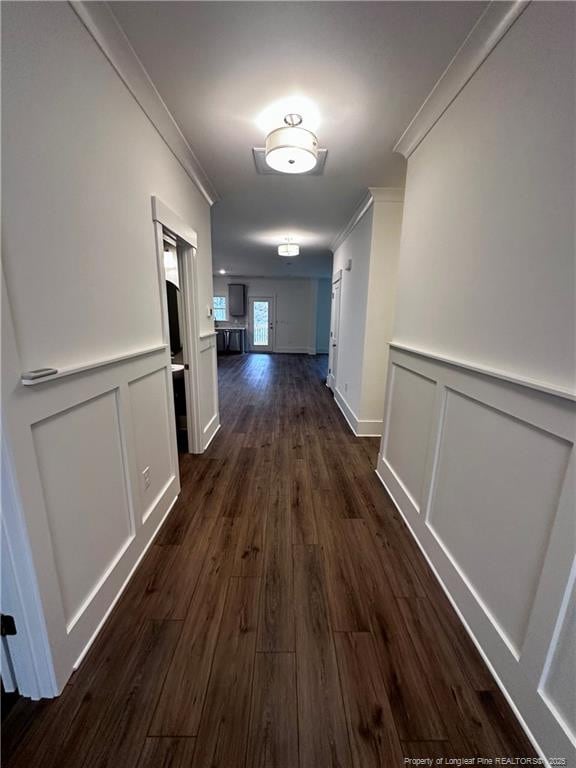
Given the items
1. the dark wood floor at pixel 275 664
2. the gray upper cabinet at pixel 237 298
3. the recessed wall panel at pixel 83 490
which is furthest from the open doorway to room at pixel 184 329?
the gray upper cabinet at pixel 237 298

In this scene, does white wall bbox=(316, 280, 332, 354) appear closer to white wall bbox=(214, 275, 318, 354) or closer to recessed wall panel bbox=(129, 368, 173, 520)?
white wall bbox=(214, 275, 318, 354)

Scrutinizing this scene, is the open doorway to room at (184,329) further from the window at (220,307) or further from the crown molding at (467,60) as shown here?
the window at (220,307)

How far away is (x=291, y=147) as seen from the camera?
177 cm

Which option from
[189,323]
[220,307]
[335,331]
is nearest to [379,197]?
[189,323]

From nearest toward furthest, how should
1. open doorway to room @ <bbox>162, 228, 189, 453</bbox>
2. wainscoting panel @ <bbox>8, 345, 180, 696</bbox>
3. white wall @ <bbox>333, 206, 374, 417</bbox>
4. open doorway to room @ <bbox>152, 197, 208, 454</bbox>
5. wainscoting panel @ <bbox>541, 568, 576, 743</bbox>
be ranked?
wainscoting panel @ <bbox>541, 568, 576, 743</bbox>, wainscoting panel @ <bbox>8, 345, 180, 696</bbox>, open doorway to room @ <bbox>152, 197, 208, 454</bbox>, open doorway to room @ <bbox>162, 228, 189, 453</bbox>, white wall @ <bbox>333, 206, 374, 417</bbox>

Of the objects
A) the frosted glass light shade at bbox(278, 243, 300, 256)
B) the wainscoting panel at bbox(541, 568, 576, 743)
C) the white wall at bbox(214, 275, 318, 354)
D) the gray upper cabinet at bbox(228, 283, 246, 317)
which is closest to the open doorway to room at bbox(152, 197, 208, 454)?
the wainscoting panel at bbox(541, 568, 576, 743)

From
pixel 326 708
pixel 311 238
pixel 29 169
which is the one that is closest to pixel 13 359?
pixel 29 169

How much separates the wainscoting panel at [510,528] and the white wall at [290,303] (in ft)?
27.3

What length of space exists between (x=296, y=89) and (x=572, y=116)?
127 cm

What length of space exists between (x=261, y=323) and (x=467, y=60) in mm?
8884

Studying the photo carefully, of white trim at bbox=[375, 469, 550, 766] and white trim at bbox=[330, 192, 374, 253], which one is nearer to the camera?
white trim at bbox=[375, 469, 550, 766]

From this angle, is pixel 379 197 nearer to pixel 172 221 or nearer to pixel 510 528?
pixel 172 221

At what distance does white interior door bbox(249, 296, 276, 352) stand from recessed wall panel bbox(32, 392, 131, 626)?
8784 mm

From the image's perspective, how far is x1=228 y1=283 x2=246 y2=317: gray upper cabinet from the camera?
31.2 ft
